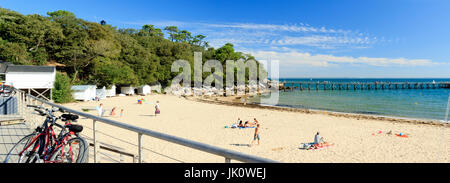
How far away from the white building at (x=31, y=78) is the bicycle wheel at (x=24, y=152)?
2650 centimetres

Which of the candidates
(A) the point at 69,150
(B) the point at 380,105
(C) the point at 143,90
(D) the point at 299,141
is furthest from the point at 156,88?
(A) the point at 69,150

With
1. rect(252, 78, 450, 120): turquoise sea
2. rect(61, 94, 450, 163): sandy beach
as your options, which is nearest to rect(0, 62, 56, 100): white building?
rect(61, 94, 450, 163): sandy beach

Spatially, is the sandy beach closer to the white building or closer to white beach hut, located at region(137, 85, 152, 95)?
the white building

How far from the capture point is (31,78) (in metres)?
25.0

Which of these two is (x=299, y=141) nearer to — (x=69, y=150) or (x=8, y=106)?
(x=69, y=150)

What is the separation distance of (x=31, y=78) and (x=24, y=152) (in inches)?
1085

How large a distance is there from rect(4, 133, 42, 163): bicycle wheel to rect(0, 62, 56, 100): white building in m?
26.5

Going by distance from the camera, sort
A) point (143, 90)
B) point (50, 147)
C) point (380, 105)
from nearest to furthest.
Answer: point (50, 147) → point (380, 105) → point (143, 90)

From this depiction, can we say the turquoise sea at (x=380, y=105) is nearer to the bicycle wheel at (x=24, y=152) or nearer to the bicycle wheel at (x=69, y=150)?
the bicycle wheel at (x=69, y=150)

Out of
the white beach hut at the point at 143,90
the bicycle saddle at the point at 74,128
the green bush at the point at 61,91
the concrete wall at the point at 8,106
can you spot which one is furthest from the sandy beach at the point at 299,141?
the white beach hut at the point at 143,90

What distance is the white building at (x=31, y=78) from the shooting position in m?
24.1

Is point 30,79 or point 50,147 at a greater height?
point 30,79
